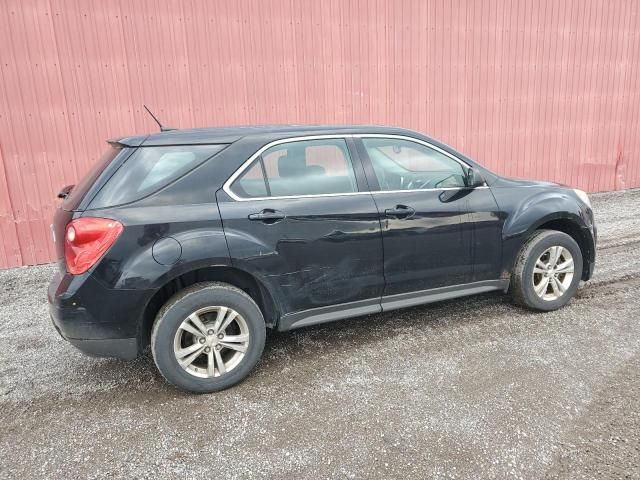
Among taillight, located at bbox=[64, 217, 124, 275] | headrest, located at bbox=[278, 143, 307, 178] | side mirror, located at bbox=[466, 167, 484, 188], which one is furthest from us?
side mirror, located at bbox=[466, 167, 484, 188]

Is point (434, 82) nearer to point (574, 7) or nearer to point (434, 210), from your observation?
point (574, 7)

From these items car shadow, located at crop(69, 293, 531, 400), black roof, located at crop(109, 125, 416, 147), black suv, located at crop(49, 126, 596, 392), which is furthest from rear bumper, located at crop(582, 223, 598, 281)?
black roof, located at crop(109, 125, 416, 147)

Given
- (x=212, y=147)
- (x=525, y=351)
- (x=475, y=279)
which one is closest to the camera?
(x=212, y=147)

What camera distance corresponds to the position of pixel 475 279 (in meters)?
3.86

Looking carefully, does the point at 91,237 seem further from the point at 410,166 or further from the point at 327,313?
the point at 410,166

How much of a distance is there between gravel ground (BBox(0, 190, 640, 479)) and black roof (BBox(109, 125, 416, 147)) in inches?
62.3

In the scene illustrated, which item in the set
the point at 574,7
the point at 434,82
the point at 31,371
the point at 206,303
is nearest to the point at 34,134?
the point at 31,371

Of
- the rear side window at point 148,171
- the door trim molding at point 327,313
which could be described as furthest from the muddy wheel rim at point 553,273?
the rear side window at point 148,171

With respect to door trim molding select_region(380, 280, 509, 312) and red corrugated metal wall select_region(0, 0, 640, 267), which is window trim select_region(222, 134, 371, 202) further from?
red corrugated metal wall select_region(0, 0, 640, 267)

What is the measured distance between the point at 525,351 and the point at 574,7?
795 centimetres

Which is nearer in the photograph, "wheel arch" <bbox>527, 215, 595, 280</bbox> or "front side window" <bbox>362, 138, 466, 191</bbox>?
"front side window" <bbox>362, 138, 466, 191</bbox>

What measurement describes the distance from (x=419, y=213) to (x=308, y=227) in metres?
0.88

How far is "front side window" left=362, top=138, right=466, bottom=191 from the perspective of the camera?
11.7ft

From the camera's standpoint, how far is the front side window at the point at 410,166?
358cm
